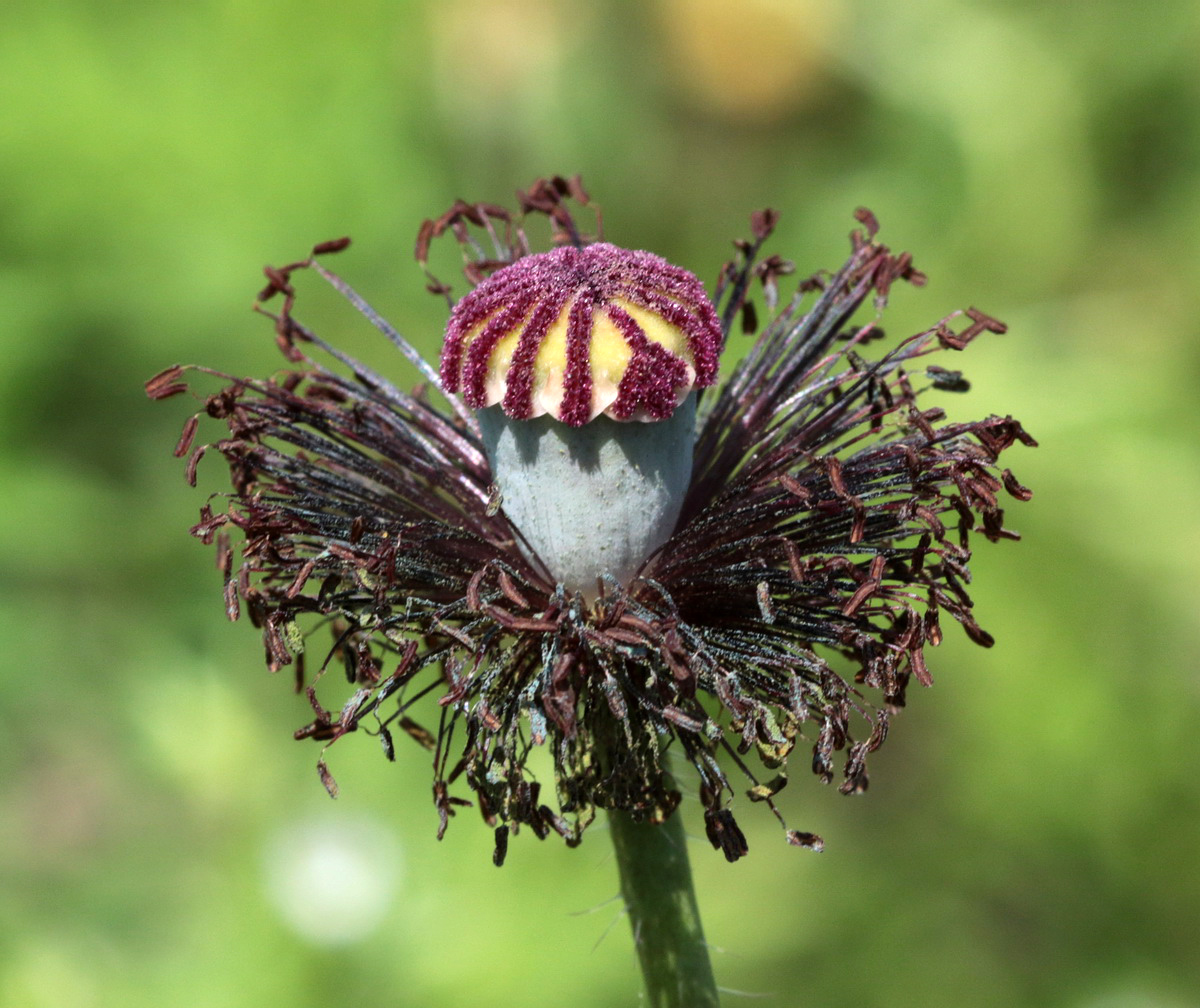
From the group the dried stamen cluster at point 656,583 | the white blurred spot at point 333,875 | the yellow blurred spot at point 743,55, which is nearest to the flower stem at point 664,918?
the dried stamen cluster at point 656,583

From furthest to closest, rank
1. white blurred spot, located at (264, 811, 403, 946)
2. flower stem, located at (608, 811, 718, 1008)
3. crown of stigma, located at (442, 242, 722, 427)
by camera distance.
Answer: white blurred spot, located at (264, 811, 403, 946), flower stem, located at (608, 811, 718, 1008), crown of stigma, located at (442, 242, 722, 427)

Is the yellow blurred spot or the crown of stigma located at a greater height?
the yellow blurred spot

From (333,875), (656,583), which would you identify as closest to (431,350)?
(333,875)

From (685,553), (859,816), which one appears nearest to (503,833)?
(685,553)

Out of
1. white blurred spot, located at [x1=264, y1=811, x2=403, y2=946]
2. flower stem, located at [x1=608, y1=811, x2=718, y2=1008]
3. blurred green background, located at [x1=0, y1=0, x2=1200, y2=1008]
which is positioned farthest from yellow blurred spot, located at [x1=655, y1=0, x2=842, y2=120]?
flower stem, located at [x1=608, y1=811, x2=718, y2=1008]

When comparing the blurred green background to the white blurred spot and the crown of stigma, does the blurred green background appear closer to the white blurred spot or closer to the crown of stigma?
the white blurred spot
